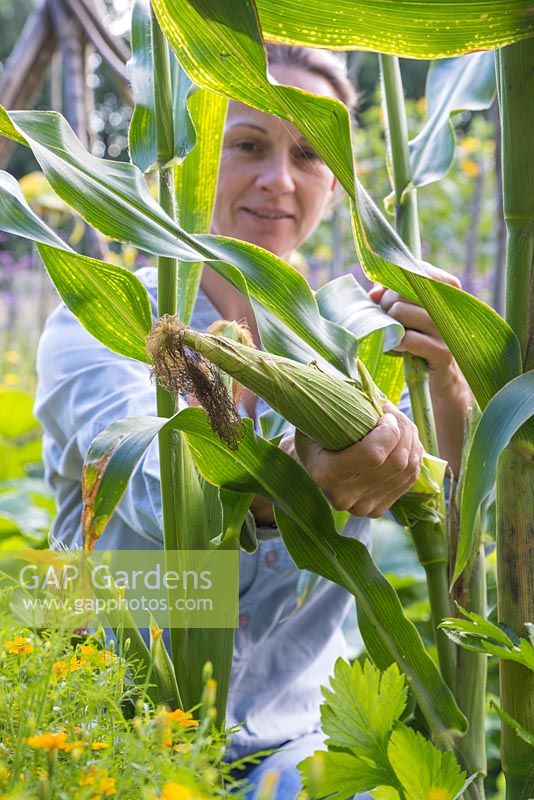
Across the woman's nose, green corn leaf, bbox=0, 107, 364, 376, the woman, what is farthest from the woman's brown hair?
green corn leaf, bbox=0, 107, 364, 376

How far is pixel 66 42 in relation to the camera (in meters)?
1.70

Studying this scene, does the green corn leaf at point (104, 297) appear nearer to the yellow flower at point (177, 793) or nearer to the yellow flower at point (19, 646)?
the yellow flower at point (19, 646)

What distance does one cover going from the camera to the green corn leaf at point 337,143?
0.52 meters

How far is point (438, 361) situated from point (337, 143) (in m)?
0.26

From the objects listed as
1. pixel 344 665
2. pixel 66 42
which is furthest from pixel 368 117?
pixel 344 665

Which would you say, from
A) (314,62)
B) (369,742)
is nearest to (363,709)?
(369,742)

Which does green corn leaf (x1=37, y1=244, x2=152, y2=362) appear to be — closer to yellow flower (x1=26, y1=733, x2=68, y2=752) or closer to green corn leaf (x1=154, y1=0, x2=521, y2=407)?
green corn leaf (x1=154, y1=0, x2=521, y2=407)

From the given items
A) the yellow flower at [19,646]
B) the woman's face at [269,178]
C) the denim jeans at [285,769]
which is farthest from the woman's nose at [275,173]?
the yellow flower at [19,646]

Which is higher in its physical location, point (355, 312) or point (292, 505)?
point (355, 312)

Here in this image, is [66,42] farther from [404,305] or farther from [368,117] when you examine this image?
[368,117]

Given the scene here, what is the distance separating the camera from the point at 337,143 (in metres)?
0.55

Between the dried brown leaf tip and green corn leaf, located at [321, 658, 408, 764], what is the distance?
15cm

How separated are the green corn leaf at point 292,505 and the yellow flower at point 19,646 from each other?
78 mm

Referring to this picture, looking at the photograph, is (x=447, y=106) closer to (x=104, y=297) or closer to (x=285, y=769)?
(x=104, y=297)
